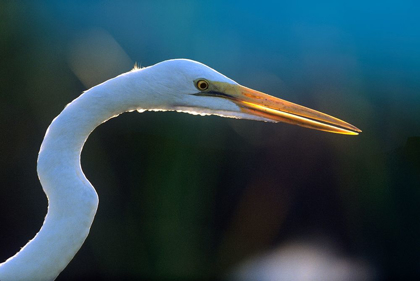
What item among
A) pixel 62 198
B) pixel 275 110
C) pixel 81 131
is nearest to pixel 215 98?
pixel 275 110

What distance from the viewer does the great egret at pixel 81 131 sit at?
2.76 feet

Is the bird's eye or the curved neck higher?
the bird's eye

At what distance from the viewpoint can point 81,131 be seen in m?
0.88

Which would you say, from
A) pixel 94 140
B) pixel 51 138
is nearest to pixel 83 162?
pixel 94 140

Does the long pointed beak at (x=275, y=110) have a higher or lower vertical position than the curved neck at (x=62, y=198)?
higher

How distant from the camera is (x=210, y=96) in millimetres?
978

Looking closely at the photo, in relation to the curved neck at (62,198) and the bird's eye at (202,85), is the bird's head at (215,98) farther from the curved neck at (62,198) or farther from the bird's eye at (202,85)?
the curved neck at (62,198)

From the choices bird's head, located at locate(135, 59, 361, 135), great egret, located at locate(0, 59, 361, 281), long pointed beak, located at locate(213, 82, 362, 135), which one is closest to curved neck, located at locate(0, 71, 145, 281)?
great egret, located at locate(0, 59, 361, 281)

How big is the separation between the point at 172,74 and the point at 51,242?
0.49 m

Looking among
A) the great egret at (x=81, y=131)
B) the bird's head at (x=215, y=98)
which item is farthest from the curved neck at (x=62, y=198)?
the bird's head at (x=215, y=98)

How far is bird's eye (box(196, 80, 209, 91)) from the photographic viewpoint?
3.14 ft

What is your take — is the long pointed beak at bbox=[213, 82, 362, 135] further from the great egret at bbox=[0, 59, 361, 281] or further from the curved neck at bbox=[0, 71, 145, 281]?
the curved neck at bbox=[0, 71, 145, 281]

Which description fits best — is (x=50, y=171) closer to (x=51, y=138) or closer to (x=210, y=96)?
(x=51, y=138)

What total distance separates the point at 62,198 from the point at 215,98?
0.45 metres
